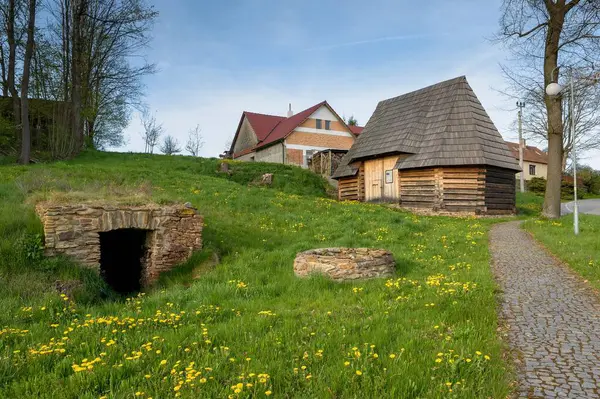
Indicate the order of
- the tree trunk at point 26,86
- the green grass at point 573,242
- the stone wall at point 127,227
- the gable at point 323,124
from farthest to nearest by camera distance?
the gable at point 323,124
the tree trunk at point 26,86
the green grass at point 573,242
the stone wall at point 127,227

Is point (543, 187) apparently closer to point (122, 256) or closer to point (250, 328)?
point (122, 256)

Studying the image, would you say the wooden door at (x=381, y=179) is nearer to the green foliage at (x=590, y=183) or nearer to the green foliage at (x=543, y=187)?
the green foliage at (x=543, y=187)

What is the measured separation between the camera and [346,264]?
304 inches

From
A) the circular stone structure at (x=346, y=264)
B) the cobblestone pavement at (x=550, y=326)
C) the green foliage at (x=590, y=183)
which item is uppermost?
the green foliage at (x=590, y=183)

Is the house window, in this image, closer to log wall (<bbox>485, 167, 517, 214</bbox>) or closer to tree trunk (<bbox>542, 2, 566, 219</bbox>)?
log wall (<bbox>485, 167, 517, 214</bbox>)

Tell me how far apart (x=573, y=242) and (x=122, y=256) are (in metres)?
12.8

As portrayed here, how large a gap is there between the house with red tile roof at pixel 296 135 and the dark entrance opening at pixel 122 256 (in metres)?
26.3

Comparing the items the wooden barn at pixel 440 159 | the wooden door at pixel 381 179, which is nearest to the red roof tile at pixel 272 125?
the wooden barn at pixel 440 159

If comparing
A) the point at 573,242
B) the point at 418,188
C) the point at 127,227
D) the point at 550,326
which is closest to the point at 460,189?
the point at 418,188

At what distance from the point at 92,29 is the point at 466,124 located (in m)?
26.7

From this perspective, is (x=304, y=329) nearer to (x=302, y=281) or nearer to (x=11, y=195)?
(x=302, y=281)

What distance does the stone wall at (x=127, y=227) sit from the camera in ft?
26.7

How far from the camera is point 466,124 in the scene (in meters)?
21.7

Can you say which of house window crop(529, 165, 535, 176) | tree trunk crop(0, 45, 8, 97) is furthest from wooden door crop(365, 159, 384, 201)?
house window crop(529, 165, 535, 176)
